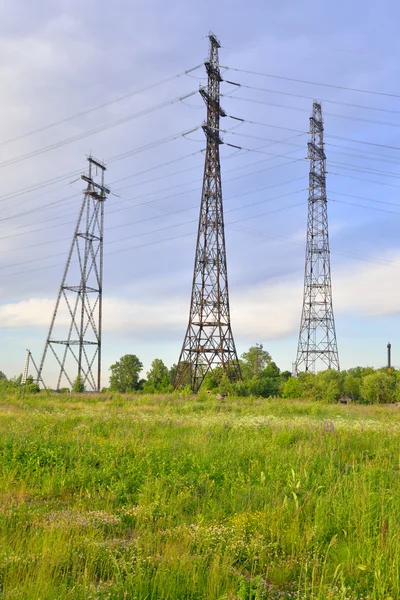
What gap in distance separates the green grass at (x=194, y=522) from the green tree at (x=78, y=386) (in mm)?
30574

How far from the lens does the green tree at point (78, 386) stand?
1544 inches

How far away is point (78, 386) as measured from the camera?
130ft

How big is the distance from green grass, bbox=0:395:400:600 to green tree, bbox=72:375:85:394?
3057 cm

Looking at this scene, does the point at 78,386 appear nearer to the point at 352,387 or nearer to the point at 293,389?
the point at 293,389


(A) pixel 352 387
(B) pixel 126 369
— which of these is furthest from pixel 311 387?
(B) pixel 126 369

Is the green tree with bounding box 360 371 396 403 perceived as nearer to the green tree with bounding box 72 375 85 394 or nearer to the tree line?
the tree line

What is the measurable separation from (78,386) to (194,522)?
36.0m

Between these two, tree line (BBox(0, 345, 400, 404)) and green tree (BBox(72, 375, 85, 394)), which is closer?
tree line (BBox(0, 345, 400, 404))

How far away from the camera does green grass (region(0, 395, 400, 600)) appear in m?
3.87

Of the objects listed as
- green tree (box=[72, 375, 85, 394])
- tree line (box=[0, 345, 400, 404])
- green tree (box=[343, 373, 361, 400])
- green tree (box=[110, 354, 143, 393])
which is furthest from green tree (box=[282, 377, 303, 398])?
green tree (box=[110, 354, 143, 393])

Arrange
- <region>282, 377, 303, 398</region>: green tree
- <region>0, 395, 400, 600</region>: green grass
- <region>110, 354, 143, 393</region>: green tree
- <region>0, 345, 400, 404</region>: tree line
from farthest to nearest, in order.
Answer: <region>110, 354, 143, 393</region>: green tree → <region>282, 377, 303, 398</region>: green tree → <region>0, 345, 400, 404</region>: tree line → <region>0, 395, 400, 600</region>: green grass

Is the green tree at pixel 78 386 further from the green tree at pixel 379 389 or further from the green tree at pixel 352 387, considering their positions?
the green tree at pixel 379 389

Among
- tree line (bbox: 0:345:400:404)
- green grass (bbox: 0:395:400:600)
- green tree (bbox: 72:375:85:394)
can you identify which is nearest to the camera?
green grass (bbox: 0:395:400:600)

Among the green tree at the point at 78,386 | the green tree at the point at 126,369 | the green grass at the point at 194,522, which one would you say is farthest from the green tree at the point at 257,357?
the green grass at the point at 194,522
